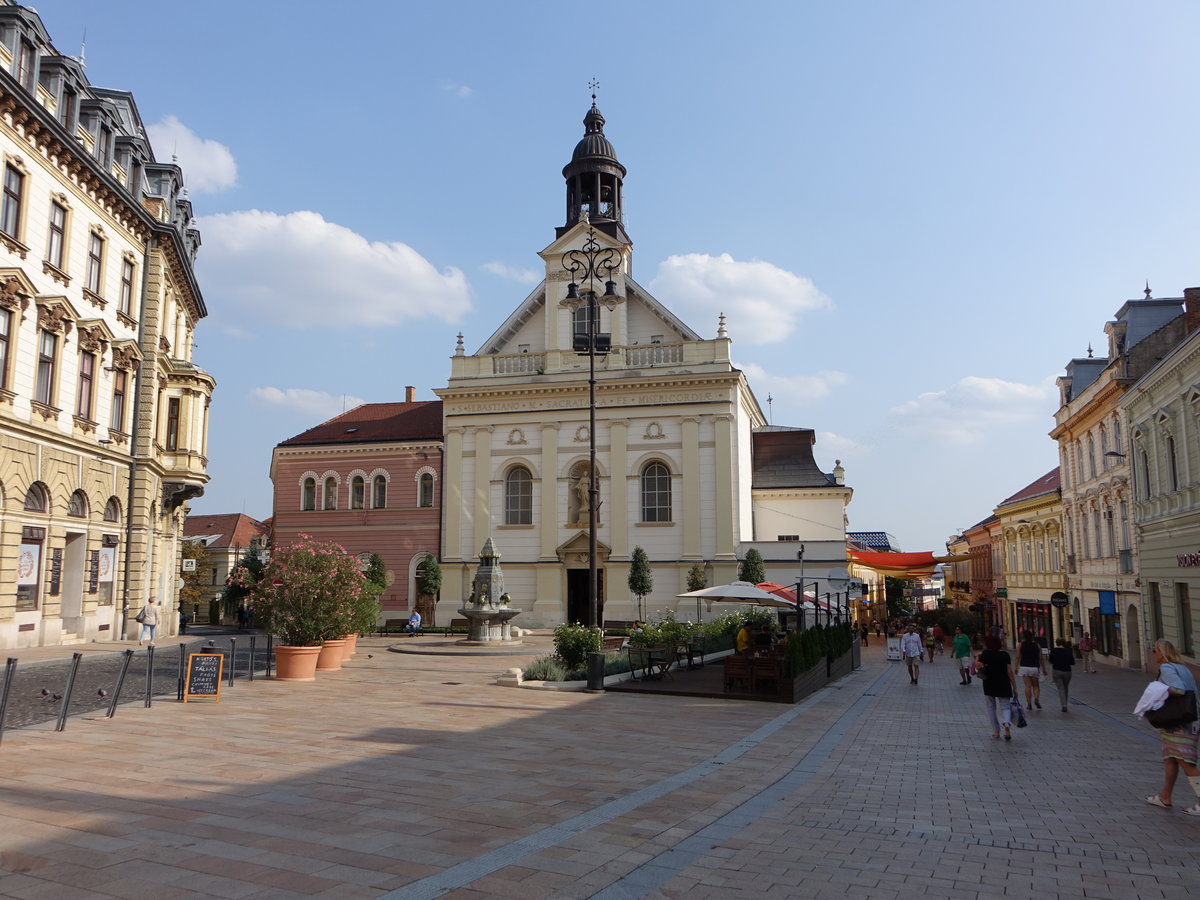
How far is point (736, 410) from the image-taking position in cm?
4203

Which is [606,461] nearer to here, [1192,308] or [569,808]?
[1192,308]

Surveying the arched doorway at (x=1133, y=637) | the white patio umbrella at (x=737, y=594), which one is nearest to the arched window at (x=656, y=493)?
the white patio umbrella at (x=737, y=594)

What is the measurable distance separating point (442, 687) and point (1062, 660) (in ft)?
41.9

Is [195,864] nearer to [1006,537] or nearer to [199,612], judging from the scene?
[1006,537]

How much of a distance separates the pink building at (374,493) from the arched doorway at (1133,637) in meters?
30.1

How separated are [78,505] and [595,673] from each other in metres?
17.5

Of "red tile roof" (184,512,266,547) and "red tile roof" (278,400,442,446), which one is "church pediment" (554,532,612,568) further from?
"red tile roof" (184,512,266,547)

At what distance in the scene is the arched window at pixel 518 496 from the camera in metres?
43.8

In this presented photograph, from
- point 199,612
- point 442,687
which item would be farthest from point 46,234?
point 199,612

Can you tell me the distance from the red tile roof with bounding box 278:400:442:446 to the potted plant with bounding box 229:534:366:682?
1071 inches

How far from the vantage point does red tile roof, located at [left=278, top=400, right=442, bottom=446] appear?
155 feet

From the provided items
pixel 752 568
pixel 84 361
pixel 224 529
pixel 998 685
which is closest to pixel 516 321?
pixel 752 568

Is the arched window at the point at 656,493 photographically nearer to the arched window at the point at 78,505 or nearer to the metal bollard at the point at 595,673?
the arched window at the point at 78,505

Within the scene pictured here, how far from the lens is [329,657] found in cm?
2134
